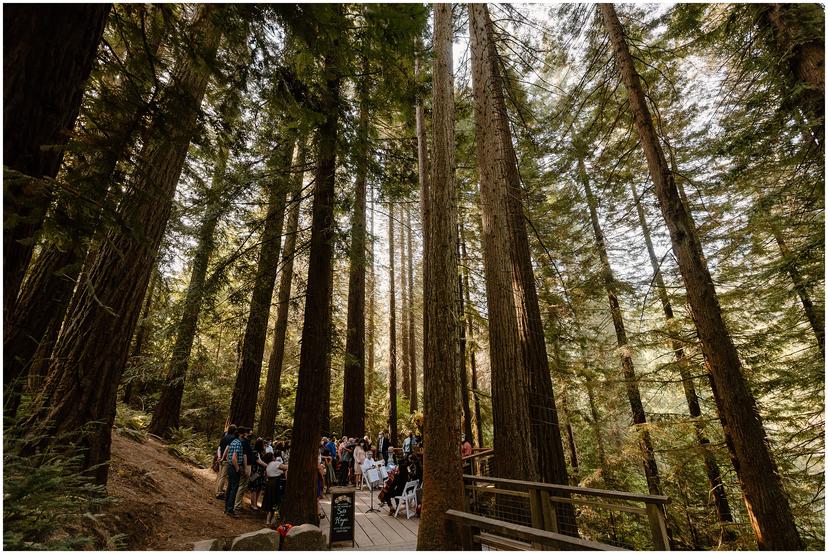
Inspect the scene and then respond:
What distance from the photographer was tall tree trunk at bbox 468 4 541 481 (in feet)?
18.0

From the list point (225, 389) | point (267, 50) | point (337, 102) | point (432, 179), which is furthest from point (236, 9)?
point (225, 389)

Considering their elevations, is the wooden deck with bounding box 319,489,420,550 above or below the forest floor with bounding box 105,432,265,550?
below

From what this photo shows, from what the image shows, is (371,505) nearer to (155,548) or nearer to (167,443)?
(155,548)

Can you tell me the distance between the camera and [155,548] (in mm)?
4727

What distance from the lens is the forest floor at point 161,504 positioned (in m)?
4.84

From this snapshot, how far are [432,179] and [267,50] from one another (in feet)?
8.74

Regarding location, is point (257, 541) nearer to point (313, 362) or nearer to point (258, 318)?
point (313, 362)

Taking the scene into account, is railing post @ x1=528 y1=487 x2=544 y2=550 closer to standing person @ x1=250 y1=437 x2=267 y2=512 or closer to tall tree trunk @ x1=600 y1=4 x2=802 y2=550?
tall tree trunk @ x1=600 y1=4 x2=802 y2=550

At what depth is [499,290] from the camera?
623 cm

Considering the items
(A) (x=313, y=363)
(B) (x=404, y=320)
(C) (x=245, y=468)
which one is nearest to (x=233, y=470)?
(C) (x=245, y=468)

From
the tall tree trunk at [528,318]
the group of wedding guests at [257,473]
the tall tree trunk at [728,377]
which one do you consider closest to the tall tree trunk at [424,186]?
the tall tree trunk at [528,318]

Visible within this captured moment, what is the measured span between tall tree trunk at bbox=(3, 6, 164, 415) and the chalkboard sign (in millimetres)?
4415

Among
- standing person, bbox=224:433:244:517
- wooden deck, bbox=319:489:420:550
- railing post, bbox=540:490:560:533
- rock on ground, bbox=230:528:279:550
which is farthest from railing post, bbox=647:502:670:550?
standing person, bbox=224:433:244:517

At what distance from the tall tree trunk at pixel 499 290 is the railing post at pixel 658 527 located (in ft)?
6.14
